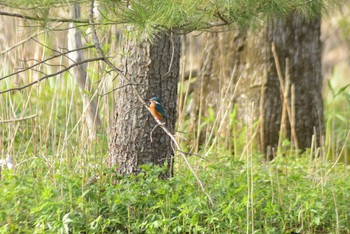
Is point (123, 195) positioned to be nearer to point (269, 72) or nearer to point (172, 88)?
point (172, 88)

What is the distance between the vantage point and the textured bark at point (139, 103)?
13.0 feet

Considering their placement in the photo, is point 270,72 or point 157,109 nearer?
point 157,109

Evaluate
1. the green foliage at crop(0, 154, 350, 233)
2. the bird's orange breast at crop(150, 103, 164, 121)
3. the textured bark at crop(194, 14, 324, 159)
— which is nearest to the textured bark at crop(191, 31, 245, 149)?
the textured bark at crop(194, 14, 324, 159)

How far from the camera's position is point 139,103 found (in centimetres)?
396

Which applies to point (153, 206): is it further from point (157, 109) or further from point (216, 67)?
point (216, 67)

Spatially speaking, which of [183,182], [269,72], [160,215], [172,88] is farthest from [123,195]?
[269,72]

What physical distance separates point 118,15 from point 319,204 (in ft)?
4.68

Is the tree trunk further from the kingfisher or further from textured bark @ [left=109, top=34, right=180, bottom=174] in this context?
the kingfisher

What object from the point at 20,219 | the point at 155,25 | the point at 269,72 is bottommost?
the point at 20,219

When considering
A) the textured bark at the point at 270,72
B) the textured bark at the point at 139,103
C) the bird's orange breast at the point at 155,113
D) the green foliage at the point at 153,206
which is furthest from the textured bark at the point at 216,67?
the bird's orange breast at the point at 155,113

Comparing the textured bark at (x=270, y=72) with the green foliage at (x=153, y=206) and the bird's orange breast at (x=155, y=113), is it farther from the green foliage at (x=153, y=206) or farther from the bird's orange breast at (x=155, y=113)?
the bird's orange breast at (x=155, y=113)

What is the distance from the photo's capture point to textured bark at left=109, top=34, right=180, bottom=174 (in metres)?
3.96

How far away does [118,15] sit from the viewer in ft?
11.0

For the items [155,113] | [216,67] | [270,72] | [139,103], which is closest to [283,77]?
[270,72]
